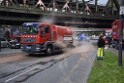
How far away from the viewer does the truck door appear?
3133 cm

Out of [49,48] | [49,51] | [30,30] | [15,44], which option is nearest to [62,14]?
[15,44]

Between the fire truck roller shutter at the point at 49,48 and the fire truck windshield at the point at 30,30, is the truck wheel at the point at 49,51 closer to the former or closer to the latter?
the fire truck roller shutter at the point at 49,48

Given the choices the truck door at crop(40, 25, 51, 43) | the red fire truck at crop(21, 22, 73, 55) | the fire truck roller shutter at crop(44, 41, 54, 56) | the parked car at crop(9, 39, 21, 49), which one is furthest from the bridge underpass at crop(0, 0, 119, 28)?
the truck door at crop(40, 25, 51, 43)

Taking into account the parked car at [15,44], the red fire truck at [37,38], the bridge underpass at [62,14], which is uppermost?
the bridge underpass at [62,14]

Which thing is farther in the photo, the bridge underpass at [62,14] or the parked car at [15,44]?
the bridge underpass at [62,14]

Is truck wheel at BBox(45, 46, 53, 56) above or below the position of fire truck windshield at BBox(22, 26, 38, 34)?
below

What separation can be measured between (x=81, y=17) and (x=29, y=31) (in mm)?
47111

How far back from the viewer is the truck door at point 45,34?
31328 millimetres

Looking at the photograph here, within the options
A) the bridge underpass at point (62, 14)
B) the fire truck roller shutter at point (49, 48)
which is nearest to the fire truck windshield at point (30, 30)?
the fire truck roller shutter at point (49, 48)

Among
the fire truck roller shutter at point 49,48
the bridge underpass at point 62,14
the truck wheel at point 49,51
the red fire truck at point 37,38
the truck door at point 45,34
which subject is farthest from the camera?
the bridge underpass at point 62,14

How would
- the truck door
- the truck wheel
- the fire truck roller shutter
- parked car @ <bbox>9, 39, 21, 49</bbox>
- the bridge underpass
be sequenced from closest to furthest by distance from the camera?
1. the truck door
2. the fire truck roller shutter
3. the truck wheel
4. parked car @ <bbox>9, 39, 21, 49</bbox>
5. the bridge underpass

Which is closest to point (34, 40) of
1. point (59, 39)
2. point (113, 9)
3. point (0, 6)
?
point (59, 39)

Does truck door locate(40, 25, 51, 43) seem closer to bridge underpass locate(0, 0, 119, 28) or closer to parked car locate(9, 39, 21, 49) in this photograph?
parked car locate(9, 39, 21, 49)

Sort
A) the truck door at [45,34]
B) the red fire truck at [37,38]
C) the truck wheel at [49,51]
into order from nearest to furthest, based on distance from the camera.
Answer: the red fire truck at [37,38], the truck door at [45,34], the truck wheel at [49,51]
